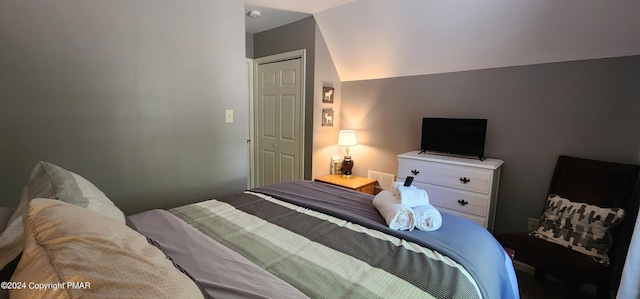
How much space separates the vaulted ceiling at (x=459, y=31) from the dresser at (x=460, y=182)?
93 cm

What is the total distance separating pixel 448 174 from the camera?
7.58ft

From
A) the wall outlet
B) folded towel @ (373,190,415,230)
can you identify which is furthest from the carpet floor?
folded towel @ (373,190,415,230)

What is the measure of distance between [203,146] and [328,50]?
6.23ft

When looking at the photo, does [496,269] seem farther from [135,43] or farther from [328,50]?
[328,50]

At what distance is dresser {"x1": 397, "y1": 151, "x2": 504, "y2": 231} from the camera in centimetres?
216

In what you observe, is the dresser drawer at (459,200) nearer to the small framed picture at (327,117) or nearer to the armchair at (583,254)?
the armchair at (583,254)

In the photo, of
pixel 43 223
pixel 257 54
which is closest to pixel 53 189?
pixel 43 223

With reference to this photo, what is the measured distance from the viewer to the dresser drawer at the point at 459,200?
217cm

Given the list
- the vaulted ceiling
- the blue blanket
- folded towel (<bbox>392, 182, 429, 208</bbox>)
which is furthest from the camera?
the vaulted ceiling

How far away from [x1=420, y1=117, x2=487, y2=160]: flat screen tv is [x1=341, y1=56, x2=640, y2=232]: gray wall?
0.15 metres

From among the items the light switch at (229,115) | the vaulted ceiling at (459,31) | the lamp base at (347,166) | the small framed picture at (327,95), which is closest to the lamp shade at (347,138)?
the lamp base at (347,166)

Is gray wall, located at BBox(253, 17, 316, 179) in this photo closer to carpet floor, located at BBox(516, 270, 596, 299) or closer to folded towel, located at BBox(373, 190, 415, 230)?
folded towel, located at BBox(373, 190, 415, 230)

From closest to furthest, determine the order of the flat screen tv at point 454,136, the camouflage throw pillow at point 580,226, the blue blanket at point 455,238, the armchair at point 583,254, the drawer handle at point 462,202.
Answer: the blue blanket at point 455,238
the armchair at point 583,254
the camouflage throw pillow at point 580,226
the drawer handle at point 462,202
the flat screen tv at point 454,136

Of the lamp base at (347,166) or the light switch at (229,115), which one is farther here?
the lamp base at (347,166)
